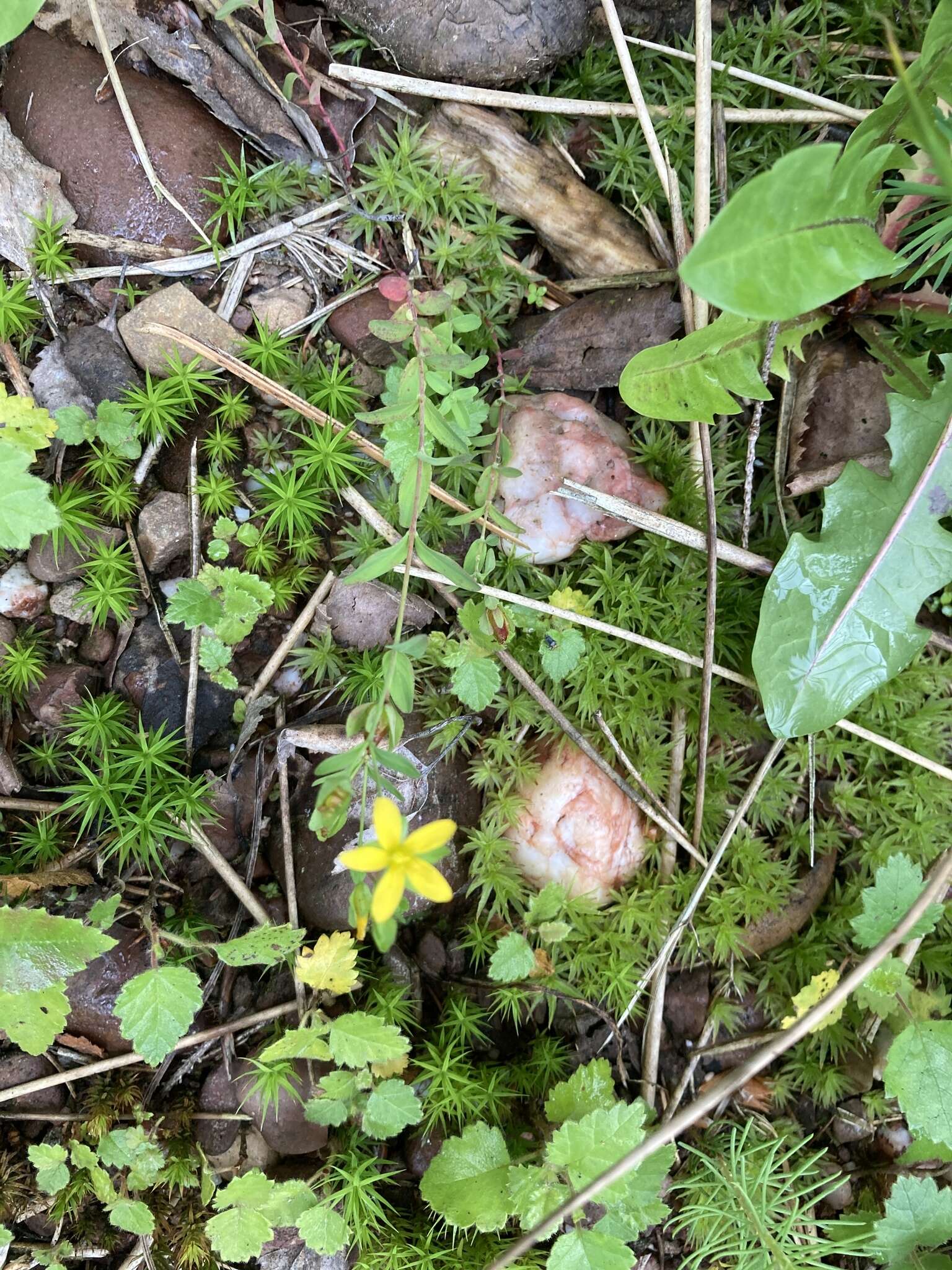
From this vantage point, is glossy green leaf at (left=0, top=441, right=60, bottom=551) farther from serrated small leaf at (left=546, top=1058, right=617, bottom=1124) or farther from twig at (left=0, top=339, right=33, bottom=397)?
serrated small leaf at (left=546, top=1058, right=617, bottom=1124)

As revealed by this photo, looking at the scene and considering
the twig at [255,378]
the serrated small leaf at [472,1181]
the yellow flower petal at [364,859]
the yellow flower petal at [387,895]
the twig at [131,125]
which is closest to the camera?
the yellow flower petal at [387,895]

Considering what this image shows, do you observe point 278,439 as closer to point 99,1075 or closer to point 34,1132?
point 99,1075

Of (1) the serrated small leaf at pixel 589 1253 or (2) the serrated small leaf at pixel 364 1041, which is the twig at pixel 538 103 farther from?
(1) the serrated small leaf at pixel 589 1253

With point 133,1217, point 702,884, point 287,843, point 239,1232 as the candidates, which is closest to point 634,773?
point 702,884

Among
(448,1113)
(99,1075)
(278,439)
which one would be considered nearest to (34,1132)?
(99,1075)

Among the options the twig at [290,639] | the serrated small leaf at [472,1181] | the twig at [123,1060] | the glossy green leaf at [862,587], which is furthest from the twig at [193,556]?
the glossy green leaf at [862,587]

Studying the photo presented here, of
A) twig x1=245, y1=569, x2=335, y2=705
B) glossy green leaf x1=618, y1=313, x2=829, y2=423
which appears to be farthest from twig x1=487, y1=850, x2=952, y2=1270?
twig x1=245, y1=569, x2=335, y2=705

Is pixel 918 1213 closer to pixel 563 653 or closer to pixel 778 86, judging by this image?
pixel 563 653
